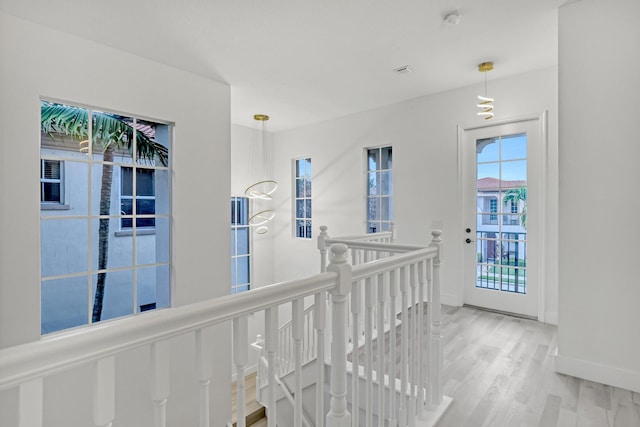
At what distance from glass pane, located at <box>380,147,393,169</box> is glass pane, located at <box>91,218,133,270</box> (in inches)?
130

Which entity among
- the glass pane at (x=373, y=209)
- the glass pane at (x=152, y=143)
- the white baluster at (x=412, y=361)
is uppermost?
the glass pane at (x=152, y=143)

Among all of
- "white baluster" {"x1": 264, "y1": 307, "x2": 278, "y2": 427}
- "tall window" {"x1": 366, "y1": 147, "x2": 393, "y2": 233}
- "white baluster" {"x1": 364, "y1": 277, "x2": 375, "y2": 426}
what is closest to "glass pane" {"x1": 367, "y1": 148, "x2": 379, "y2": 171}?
"tall window" {"x1": 366, "y1": 147, "x2": 393, "y2": 233}

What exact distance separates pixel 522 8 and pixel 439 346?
2.45 meters

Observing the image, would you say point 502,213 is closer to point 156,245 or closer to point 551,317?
point 551,317

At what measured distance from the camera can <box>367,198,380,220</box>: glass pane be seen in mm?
4887

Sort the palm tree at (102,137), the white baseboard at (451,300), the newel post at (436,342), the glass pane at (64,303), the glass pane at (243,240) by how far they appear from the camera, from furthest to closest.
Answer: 1. the glass pane at (243,240)
2. the white baseboard at (451,300)
3. the palm tree at (102,137)
4. the glass pane at (64,303)
5. the newel post at (436,342)

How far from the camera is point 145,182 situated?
335 centimetres

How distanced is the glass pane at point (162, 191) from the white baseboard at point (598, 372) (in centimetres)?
355

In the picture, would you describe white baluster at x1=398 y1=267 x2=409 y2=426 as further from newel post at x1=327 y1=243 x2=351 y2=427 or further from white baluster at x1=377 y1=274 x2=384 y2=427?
newel post at x1=327 y1=243 x2=351 y2=427

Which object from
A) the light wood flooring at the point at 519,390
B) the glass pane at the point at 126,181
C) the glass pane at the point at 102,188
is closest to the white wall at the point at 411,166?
the light wood flooring at the point at 519,390

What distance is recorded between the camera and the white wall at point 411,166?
3453mm

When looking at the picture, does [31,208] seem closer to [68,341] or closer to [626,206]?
[68,341]

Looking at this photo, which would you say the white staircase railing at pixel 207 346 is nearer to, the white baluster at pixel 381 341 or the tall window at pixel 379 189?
the white baluster at pixel 381 341

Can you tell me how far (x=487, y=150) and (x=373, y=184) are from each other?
1.61 metres
